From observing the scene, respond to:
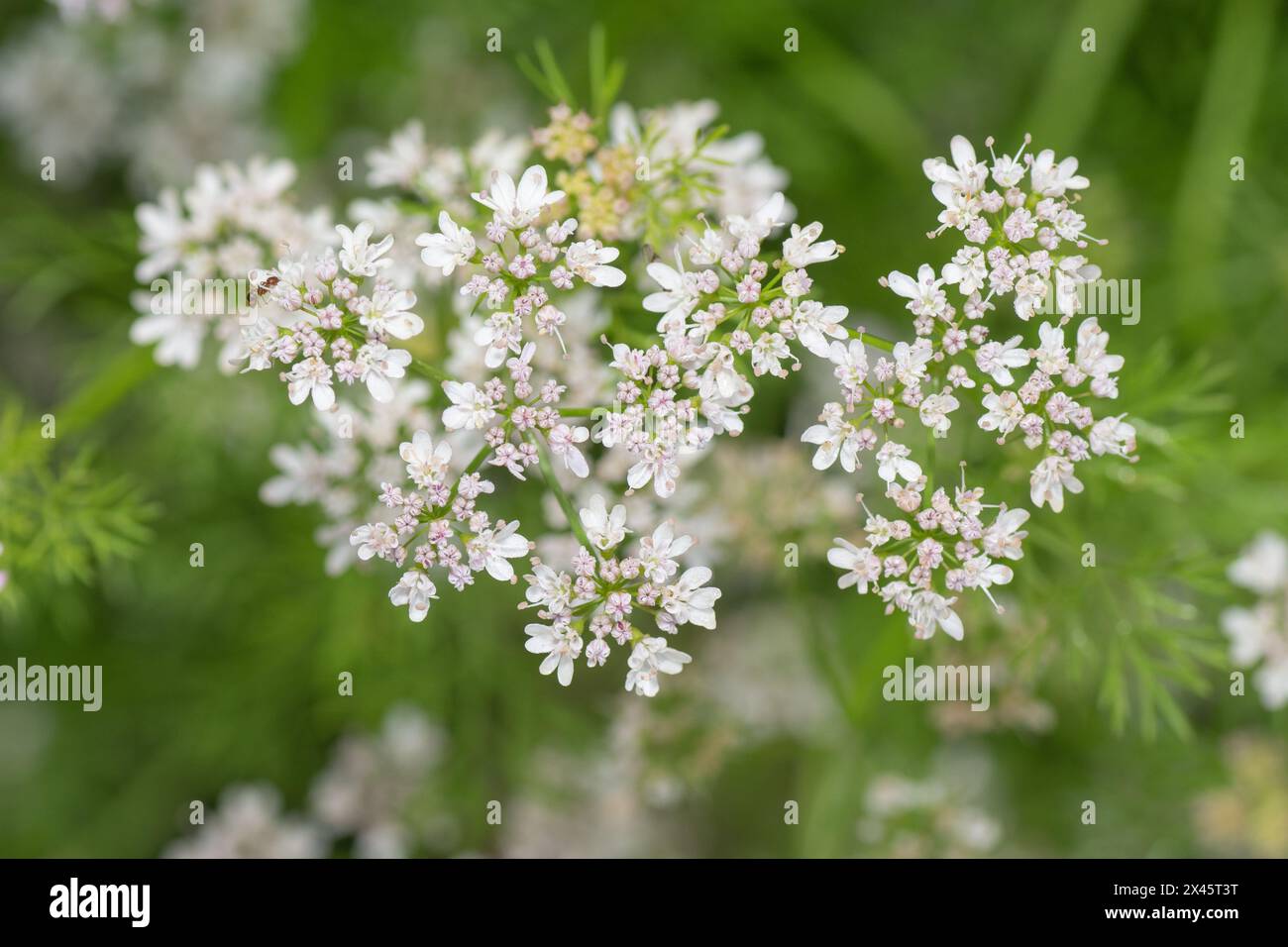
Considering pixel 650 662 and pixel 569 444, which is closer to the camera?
pixel 569 444

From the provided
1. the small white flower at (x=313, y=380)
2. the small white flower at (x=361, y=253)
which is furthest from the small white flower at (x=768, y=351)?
the small white flower at (x=313, y=380)

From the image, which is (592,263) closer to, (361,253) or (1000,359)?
(361,253)

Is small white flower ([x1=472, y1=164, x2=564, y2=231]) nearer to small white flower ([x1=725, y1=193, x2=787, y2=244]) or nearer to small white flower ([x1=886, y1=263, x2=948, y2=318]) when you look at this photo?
small white flower ([x1=725, y1=193, x2=787, y2=244])

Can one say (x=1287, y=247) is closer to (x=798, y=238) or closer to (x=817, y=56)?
(x=817, y=56)

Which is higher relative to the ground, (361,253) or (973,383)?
(361,253)

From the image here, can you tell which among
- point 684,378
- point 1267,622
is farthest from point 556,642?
point 1267,622

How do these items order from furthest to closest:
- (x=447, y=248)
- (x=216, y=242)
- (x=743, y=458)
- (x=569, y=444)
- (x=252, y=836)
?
1. (x=252, y=836)
2. (x=743, y=458)
3. (x=216, y=242)
4. (x=447, y=248)
5. (x=569, y=444)
